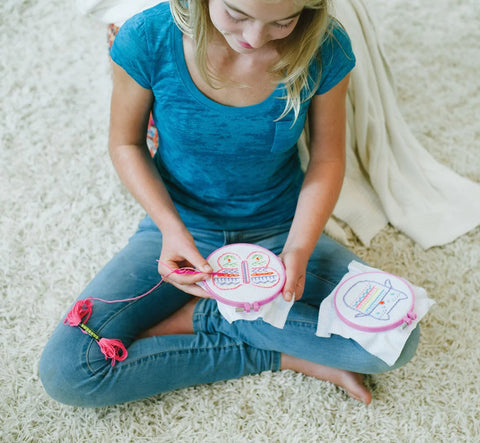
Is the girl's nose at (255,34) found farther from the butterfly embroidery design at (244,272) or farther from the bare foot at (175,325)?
the bare foot at (175,325)

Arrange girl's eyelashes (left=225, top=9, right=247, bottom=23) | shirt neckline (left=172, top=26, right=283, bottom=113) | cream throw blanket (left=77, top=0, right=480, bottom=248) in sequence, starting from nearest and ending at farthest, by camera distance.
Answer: girl's eyelashes (left=225, top=9, right=247, bottom=23) → shirt neckline (left=172, top=26, right=283, bottom=113) → cream throw blanket (left=77, top=0, right=480, bottom=248)

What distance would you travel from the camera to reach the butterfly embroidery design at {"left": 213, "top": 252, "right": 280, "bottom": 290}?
882 mm

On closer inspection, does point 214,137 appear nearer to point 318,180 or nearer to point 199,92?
point 199,92

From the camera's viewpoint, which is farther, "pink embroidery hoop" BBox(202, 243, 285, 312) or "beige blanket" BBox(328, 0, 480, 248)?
"beige blanket" BBox(328, 0, 480, 248)

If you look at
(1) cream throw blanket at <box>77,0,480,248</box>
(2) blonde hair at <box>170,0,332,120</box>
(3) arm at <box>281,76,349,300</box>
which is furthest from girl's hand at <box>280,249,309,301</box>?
(1) cream throw blanket at <box>77,0,480,248</box>

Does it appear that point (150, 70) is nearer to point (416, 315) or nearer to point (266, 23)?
point (266, 23)

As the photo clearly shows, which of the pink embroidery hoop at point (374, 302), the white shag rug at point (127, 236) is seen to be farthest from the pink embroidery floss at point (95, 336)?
the pink embroidery hoop at point (374, 302)

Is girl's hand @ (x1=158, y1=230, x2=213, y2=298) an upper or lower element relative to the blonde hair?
lower

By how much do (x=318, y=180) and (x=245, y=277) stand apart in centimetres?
24

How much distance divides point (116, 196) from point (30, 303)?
0.34m

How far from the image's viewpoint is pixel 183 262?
947 mm

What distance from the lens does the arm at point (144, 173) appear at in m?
0.91

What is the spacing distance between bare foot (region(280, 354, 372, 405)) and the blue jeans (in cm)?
3

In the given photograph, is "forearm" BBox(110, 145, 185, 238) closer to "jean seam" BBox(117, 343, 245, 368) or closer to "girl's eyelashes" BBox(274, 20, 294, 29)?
"jean seam" BBox(117, 343, 245, 368)
